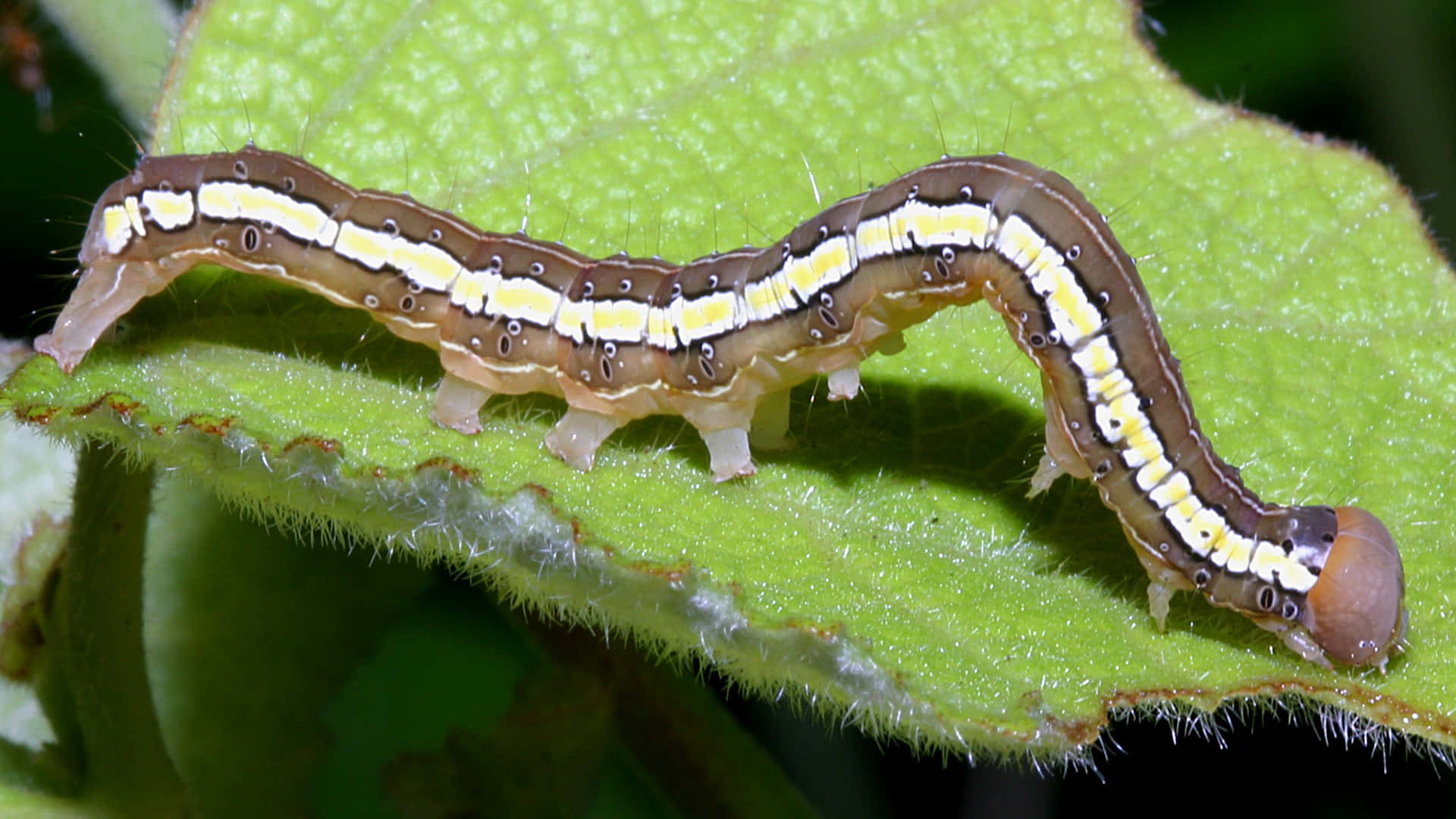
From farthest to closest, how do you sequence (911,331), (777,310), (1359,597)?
(911,331) → (777,310) → (1359,597)

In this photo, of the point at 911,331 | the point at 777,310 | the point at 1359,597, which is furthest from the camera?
the point at 911,331

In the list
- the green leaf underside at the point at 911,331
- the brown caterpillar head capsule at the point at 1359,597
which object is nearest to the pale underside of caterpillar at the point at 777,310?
the brown caterpillar head capsule at the point at 1359,597

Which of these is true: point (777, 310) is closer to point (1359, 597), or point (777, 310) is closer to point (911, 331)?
point (911, 331)

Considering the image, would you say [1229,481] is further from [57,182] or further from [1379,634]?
[57,182]

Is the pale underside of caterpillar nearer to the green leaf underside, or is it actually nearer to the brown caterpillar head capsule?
the brown caterpillar head capsule

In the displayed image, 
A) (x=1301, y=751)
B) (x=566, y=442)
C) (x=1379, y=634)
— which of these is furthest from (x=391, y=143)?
(x=1301, y=751)

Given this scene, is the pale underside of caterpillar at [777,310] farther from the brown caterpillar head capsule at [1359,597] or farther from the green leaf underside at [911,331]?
the green leaf underside at [911,331]

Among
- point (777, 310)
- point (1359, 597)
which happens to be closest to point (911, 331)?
point (777, 310)
